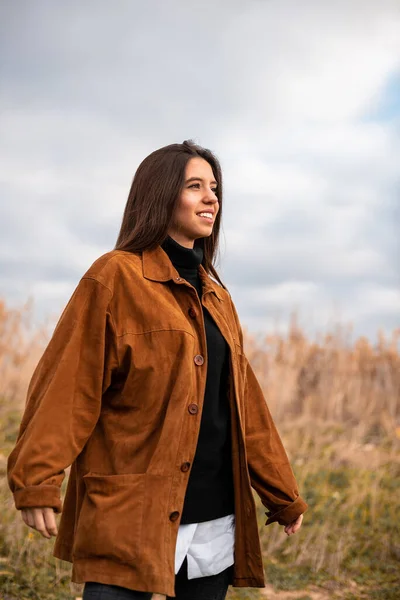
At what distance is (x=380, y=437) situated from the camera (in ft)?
32.2

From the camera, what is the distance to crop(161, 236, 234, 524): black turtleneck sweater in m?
2.49

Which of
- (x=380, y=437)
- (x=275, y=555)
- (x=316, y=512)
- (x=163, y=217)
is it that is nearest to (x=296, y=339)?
(x=380, y=437)

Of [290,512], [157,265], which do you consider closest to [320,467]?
[290,512]

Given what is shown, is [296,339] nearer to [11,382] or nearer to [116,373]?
[11,382]

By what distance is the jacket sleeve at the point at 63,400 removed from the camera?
2271 mm

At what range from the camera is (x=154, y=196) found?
9.21 feet

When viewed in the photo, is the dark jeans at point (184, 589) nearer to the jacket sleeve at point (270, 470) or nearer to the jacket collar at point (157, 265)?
the jacket sleeve at point (270, 470)

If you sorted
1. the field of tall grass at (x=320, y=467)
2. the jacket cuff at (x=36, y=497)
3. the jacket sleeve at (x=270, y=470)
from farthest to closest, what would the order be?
1. the field of tall grass at (x=320, y=467)
2. the jacket sleeve at (x=270, y=470)
3. the jacket cuff at (x=36, y=497)

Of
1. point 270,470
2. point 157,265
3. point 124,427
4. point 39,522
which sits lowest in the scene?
point 39,522

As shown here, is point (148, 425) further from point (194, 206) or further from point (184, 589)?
point (194, 206)

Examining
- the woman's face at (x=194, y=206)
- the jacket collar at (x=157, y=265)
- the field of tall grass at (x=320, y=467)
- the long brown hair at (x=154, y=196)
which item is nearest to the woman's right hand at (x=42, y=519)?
the jacket collar at (x=157, y=265)

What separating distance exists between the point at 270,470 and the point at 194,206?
111 cm

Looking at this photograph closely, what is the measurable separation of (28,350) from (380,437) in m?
4.90

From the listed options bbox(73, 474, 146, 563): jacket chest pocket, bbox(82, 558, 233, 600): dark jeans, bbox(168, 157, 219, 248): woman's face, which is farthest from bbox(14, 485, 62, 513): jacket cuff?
bbox(168, 157, 219, 248): woman's face
